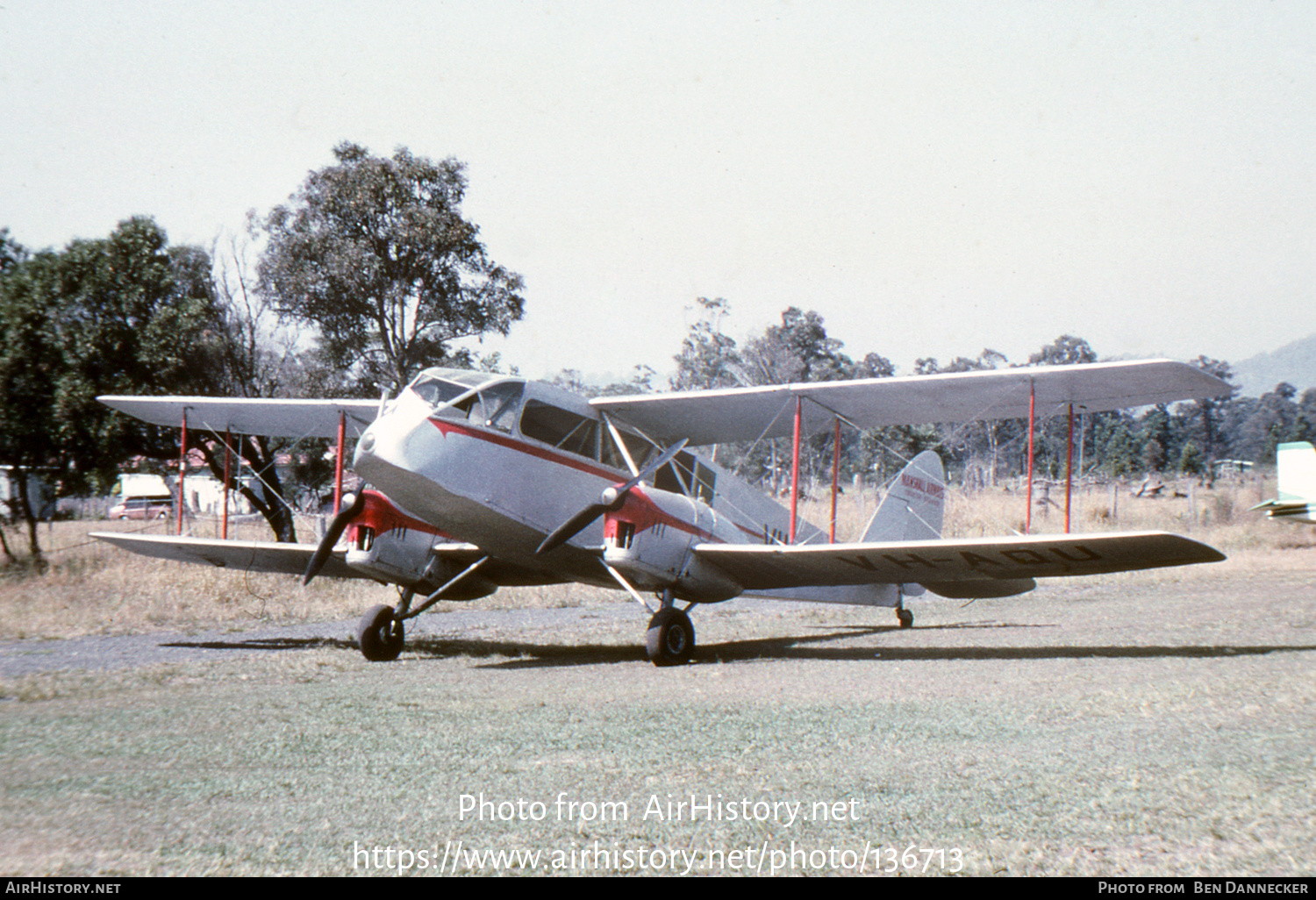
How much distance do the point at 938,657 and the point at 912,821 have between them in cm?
655

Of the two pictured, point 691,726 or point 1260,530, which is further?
point 1260,530

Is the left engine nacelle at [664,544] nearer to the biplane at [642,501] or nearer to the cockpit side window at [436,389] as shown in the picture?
Answer: the biplane at [642,501]

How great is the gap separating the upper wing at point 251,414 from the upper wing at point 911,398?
4.26 m

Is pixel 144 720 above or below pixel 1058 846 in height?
below

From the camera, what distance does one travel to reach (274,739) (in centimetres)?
602

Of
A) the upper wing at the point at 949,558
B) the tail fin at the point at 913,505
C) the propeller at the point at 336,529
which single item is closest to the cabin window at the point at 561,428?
the upper wing at the point at 949,558

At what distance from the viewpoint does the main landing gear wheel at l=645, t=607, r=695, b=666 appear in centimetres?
1038

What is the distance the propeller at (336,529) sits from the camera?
10945mm

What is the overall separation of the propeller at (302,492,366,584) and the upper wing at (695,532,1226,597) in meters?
3.88

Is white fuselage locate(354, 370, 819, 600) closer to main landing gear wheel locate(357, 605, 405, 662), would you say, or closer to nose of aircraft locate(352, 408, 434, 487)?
nose of aircraft locate(352, 408, 434, 487)
